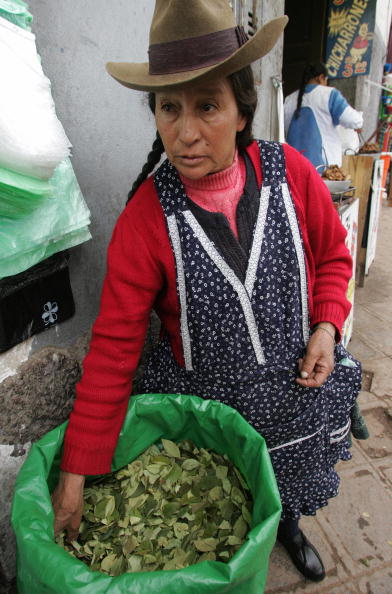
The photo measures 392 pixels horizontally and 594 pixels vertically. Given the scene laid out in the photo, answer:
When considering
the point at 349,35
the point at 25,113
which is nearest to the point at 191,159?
the point at 25,113

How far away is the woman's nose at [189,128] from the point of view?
105 centimetres

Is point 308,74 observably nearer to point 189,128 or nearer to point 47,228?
point 189,128

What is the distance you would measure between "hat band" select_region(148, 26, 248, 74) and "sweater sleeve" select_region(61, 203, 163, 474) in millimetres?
406

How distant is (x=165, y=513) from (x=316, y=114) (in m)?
4.39

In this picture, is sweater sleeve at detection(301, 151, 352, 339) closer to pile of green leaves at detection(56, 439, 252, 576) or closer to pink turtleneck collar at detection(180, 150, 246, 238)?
pink turtleneck collar at detection(180, 150, 246, 238)

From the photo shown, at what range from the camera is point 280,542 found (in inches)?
74.5

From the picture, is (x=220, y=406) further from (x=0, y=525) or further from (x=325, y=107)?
(x=325, y=107)

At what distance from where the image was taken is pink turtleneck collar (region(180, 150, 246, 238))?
1.25m

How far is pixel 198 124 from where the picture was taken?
107 cm

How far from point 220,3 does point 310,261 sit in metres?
0.77

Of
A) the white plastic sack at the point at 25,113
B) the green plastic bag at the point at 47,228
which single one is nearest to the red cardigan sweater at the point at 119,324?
the green plastic bag at the point at 47,228

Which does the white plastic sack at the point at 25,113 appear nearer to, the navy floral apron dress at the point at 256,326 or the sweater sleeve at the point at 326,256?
the navy floral apron dress at the point at 256,326

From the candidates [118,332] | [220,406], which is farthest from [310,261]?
[118,332]

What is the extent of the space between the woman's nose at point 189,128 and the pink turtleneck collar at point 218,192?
0.19 m
